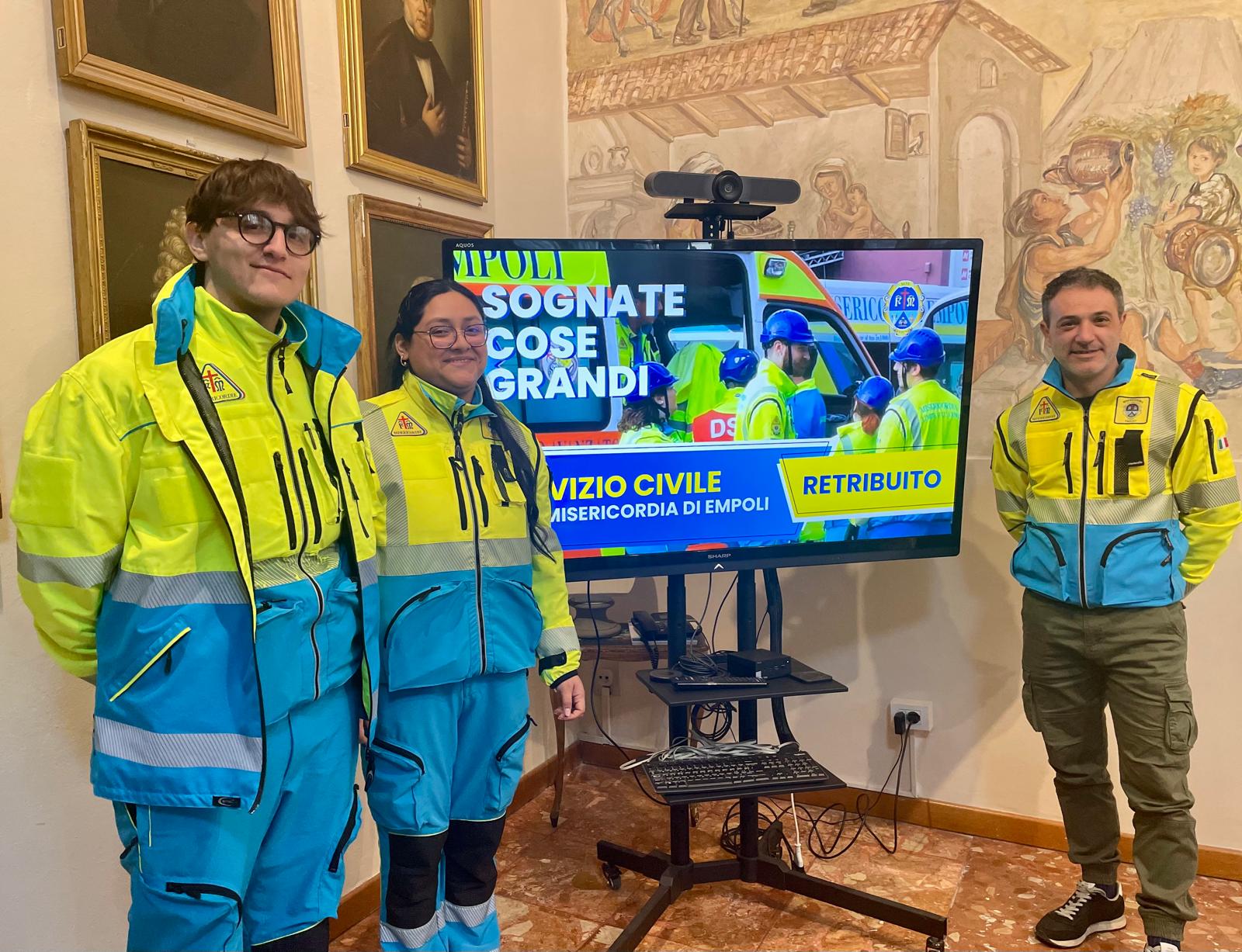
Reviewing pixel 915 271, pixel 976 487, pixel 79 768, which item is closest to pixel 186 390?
pixel 79 768

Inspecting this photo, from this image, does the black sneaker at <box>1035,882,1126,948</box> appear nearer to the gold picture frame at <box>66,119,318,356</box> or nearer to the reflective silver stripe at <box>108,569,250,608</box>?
the reflective silver stripe at <box>108,569,250,608</box>

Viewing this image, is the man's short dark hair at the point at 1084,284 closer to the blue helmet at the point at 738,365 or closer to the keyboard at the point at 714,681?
the blue helmet at the point at 738,365

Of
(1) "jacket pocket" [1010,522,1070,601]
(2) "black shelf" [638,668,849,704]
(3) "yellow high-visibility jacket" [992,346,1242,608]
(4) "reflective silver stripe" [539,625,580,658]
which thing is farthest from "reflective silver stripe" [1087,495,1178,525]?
(4) "reflective silver stripe" [539,625,580,658]

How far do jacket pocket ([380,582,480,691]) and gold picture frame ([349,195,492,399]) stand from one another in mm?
783

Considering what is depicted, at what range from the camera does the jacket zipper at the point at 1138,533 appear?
2051mm

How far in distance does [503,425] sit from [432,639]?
0.49 m

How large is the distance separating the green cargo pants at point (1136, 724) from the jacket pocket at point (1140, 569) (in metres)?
0.04

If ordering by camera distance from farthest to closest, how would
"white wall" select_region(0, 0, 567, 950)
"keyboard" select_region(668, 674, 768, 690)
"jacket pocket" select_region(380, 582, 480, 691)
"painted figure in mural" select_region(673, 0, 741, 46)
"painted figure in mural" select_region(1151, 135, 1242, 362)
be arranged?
1. "painted figure in mural" select_region(673, 0, 741, 46)
2. "painted figure in mural" select_region(1151, 135, 1242, 362)
3. "keyboard" select_region(668, 674, 768, 690)
4. "jacket pocket" select_region(380, 582, 480, 691)
5. "white wall" select_region(0, 0, 567, 950)

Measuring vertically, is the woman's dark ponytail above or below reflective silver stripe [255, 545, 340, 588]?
above

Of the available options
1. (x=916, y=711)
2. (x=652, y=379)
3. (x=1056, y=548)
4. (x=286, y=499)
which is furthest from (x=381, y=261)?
(x=916, y=711)

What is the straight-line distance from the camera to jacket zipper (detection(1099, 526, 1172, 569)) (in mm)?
2051

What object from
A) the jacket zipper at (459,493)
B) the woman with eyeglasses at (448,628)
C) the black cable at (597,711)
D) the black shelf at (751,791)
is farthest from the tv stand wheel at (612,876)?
the jacket zipper at (459,493)

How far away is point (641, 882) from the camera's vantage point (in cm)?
251

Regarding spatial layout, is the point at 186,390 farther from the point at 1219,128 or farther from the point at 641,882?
the point at 1219,128
